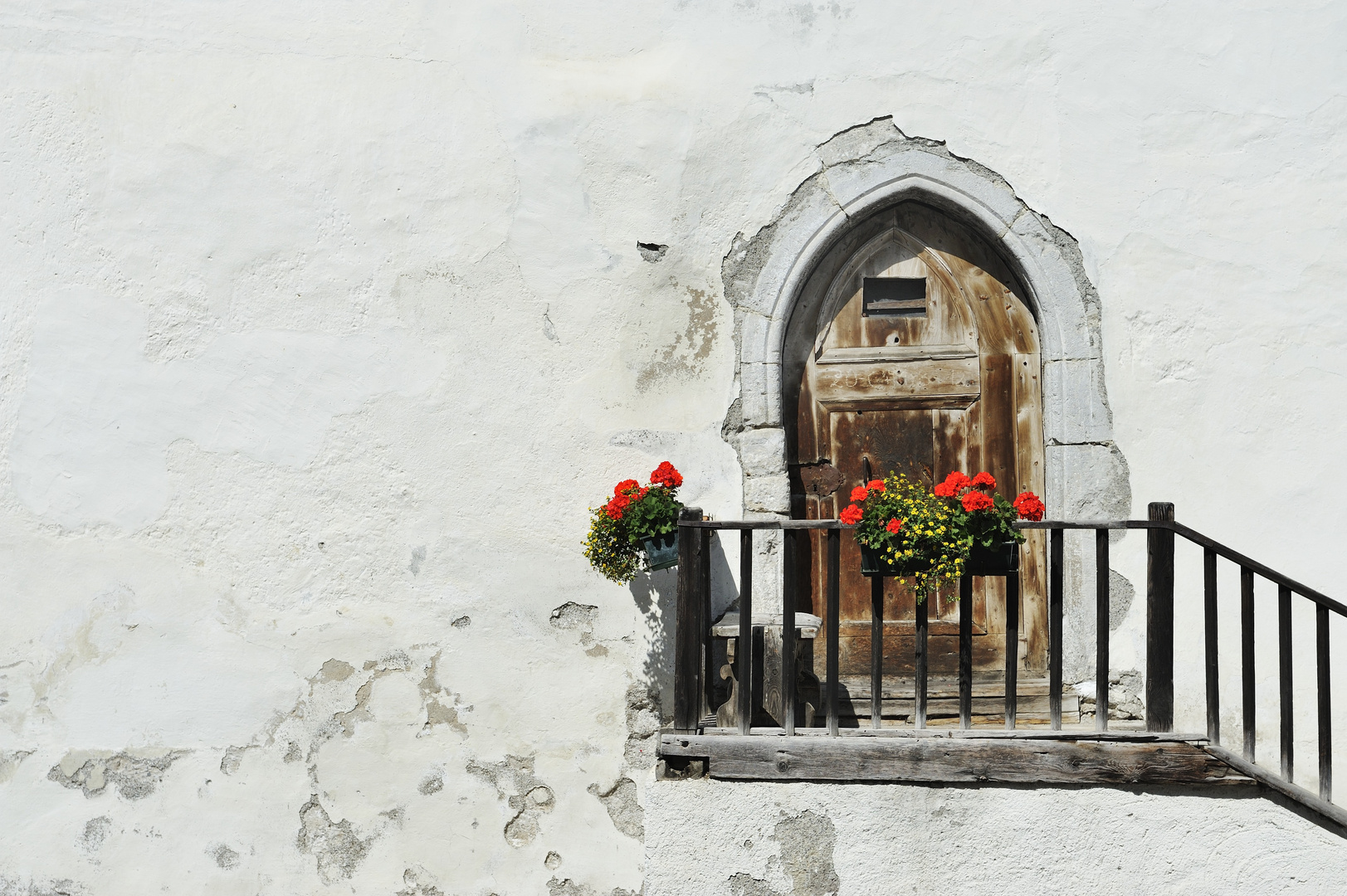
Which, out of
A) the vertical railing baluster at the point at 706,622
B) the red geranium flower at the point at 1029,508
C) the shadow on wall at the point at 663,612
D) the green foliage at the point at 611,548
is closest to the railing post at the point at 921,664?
the red geranium flower at the point at 1029,508

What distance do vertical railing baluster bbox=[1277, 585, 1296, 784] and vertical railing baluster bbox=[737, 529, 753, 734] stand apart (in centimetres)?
178

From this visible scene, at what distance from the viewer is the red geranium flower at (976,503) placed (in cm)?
344

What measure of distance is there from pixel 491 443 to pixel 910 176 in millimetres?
2035

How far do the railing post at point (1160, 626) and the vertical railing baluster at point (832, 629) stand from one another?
109 centimetres

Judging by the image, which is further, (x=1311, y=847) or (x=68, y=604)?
(x=68, y=604)

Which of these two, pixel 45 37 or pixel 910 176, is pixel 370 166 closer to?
pixel 45 37

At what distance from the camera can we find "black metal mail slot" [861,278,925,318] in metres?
4.49

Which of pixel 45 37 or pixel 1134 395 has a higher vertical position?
pixel 45 37

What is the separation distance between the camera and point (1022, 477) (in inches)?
172

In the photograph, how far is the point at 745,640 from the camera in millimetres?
3537

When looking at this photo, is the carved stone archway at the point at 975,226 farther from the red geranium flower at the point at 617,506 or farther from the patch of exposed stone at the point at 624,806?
the patch of exposed stone at the point at 624,806

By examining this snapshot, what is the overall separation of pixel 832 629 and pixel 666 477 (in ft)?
2.76

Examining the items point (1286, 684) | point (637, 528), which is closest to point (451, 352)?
point (637, 528)

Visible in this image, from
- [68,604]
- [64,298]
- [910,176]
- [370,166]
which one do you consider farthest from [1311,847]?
[64,298]
